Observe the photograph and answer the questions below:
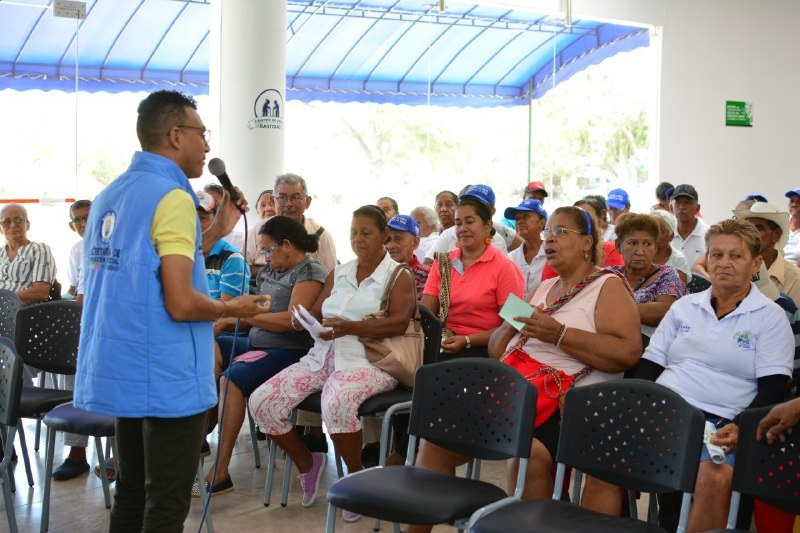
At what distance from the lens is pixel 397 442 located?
445 cm

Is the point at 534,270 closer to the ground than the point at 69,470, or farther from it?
farther from it

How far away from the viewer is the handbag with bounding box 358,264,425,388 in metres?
4.11

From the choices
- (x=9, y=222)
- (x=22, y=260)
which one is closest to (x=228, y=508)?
(x=22, y=260)

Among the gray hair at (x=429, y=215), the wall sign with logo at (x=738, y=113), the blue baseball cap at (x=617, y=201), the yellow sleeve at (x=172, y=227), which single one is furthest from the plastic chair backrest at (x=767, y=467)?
the wall sign with logo at (x=738, y=113)

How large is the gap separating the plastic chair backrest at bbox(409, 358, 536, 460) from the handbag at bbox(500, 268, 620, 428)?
9.2 inches

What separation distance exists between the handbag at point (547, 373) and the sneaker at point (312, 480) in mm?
1169

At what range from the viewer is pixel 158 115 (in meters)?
2.57

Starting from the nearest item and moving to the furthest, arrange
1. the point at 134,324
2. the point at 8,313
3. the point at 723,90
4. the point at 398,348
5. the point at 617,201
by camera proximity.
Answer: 1. the point at 134,324
2. the point at 398,348
3. the point at 8,313
4. the point at 617,201
5. the point at 723,90

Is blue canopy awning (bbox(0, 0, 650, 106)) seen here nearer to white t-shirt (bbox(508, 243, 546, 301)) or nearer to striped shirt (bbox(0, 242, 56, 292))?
striped shirt (bbox(0, 242, 56, 292))

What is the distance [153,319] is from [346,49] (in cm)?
738

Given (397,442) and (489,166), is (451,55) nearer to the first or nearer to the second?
(489,166)

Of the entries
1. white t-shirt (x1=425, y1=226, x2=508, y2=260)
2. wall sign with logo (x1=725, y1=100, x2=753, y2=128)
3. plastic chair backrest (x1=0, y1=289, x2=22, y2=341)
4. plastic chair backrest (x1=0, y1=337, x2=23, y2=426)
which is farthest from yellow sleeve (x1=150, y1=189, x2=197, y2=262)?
wall sign with logo (x1=725, y1=100, x2=753, y2=128)

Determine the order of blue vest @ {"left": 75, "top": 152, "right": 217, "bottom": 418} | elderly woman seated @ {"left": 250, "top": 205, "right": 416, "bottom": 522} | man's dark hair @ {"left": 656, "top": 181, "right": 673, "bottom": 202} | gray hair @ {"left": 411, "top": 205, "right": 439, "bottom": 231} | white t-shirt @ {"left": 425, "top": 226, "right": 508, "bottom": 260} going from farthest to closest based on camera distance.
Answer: man's dark hair @ {"left": 656, "top": 181, "right": 673, "bottom": 202}
gray hair @ {"left": 411, "top": 205, "right": 439, "bottom": 231}
white t-shirt @ {"left": 425, "top": 226, "right": 508, "bottom": 260}
elderly woman seated @ {"left": 250, "top": 205, "right": 416, "bottom": 522}
blue vest @ {"left": 75, "top": 152, "right": 217, "bottom": 418}

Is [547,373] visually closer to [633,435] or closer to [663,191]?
[633,435]
